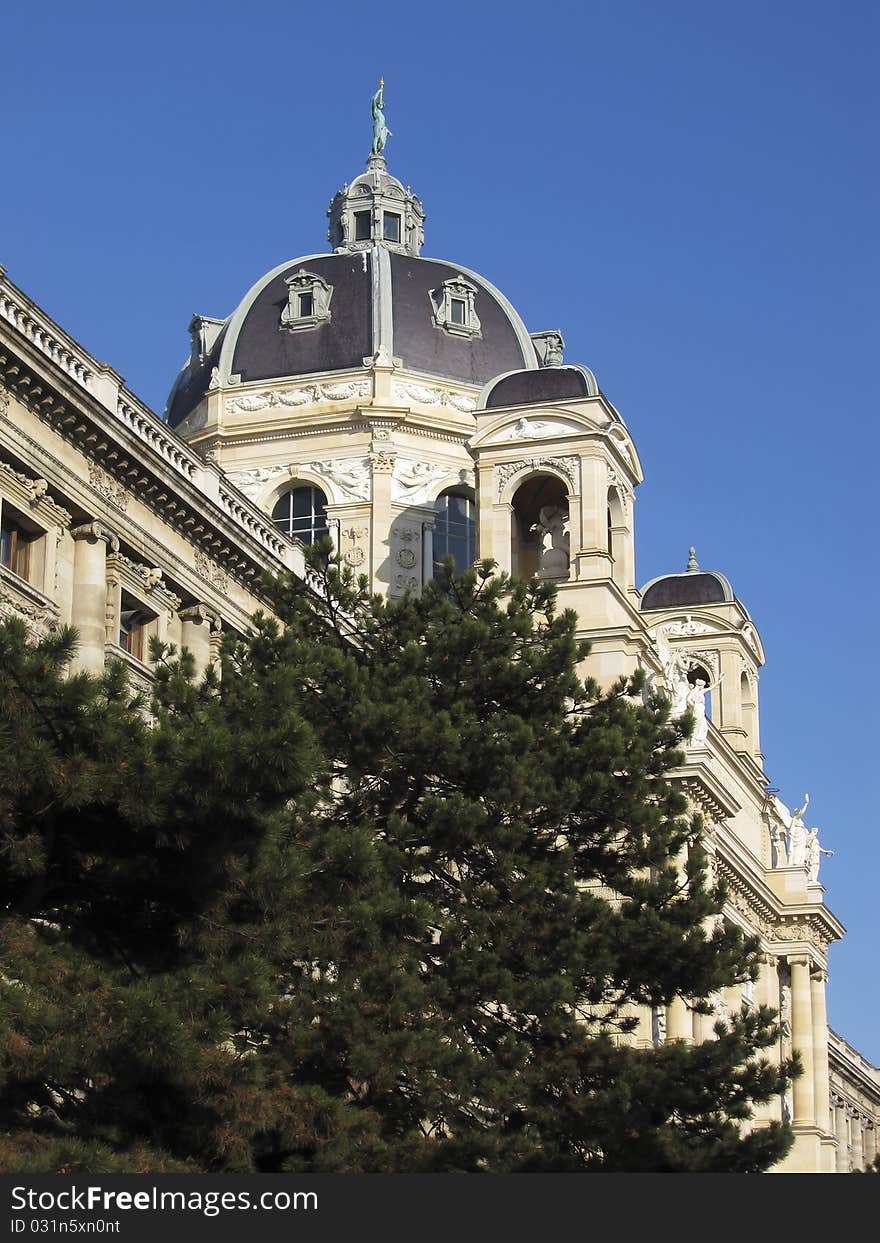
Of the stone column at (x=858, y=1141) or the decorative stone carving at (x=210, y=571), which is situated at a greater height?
the decorative stone carving at (x=210, y=571)

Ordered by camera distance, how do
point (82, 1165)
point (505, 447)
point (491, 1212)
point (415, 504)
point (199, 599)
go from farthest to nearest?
point (415, 504) < point (505, 447) < point (199, 599) < point (82, 1165) < point (491, 1212)

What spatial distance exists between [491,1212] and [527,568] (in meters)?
46.2

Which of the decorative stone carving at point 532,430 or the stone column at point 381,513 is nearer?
the decorative stone carving at point 532,430

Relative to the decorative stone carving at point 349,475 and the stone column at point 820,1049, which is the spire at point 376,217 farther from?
the stone column at point 820,1049

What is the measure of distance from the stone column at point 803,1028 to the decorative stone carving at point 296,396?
78.5 feet

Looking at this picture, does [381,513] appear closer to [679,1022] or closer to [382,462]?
[382,462]

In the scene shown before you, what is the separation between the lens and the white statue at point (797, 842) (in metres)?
74.8

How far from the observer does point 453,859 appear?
3275 cm

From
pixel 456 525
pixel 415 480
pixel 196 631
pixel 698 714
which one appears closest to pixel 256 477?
pixel 415 480

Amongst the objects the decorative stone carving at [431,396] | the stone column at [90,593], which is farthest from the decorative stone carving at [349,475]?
the stone column at [90,593]

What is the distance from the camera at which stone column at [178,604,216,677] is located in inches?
1747

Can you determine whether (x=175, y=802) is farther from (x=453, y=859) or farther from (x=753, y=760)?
(x=753, y=760)

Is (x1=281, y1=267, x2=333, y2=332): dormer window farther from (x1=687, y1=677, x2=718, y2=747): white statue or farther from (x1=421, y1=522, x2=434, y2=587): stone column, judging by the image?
(x1=687, y1=677, x2=718, y2=747): white statue

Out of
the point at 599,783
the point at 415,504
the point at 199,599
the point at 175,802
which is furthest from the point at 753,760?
the point at 175,802
